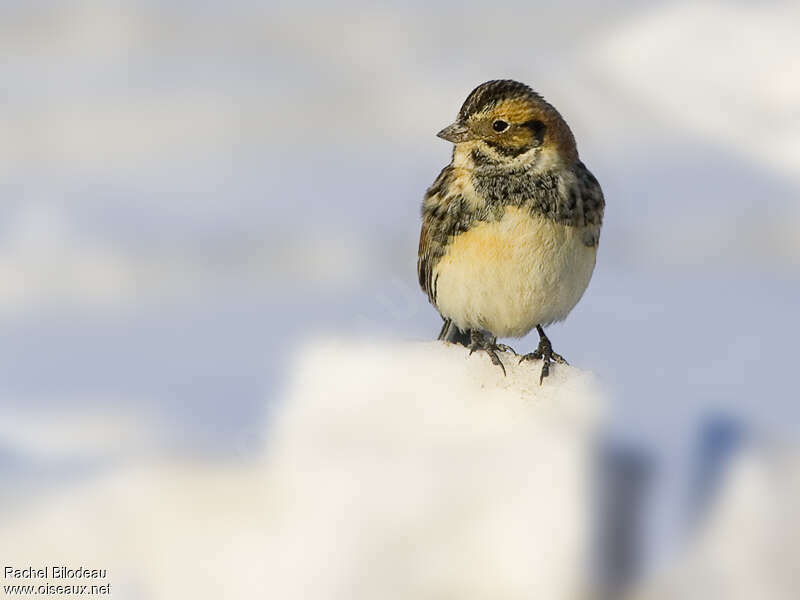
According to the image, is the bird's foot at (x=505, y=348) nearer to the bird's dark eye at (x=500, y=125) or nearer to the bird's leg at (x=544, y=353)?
the bird's leg at (x=544, y=353)

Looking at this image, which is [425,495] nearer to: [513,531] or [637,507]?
[513,531]

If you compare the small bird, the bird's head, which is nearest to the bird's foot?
the small bird

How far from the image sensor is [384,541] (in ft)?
18.2

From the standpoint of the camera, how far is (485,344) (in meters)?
7.21

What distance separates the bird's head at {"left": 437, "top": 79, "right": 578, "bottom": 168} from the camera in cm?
705

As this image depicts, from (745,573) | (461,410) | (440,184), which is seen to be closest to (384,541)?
(461,410)

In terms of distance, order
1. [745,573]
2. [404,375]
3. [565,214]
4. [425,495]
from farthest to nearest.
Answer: [565,214], [404,375], [425,495], [745,573]

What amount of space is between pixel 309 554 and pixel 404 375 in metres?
1.00

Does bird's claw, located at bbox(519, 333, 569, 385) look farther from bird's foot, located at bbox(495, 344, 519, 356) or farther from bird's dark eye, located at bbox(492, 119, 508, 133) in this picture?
bird's dark eye, located at bbox(492, 119, 508, 133)

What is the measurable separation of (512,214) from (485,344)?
2.71 feet

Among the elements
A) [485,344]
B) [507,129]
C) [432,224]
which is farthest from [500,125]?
[485,344]

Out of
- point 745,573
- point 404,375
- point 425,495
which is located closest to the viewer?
point 745,573

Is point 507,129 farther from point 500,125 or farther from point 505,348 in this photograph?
point 505,348

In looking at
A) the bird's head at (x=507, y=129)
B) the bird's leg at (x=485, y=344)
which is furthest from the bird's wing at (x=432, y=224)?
the bird's leg at (x=485, y=344)
